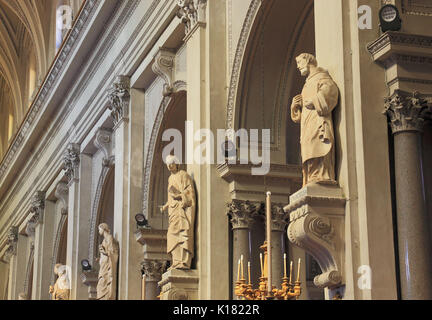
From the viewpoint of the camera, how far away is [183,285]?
1051 cm

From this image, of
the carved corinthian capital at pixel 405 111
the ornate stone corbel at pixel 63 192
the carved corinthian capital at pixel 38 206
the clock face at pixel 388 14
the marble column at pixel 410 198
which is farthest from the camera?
the carved corinthian capital at pixel 38 206

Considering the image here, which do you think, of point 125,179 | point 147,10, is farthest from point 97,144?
point 147,10

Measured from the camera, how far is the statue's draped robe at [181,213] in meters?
10.6

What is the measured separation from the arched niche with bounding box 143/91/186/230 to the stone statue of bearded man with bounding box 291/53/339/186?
250 inches

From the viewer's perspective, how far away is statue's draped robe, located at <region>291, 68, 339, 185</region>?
7.35 metres

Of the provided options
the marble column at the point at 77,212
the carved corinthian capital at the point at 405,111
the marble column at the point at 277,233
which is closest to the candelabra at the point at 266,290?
the carved corinthian capital at the point at 405,111

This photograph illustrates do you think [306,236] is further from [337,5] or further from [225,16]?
[225,16]

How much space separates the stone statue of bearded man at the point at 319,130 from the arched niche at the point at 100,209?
9943 mm

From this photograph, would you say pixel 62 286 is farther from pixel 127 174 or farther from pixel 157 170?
pixel 157 170

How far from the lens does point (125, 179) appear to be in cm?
1439

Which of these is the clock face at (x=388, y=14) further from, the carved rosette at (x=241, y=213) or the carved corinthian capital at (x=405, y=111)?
the carved rosette at (x=241, y=213)

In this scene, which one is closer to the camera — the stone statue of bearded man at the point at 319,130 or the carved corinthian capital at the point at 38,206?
the stone statue of bearded man at the point at 319,130

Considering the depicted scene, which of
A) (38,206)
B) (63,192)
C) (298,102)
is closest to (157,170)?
(298,102)

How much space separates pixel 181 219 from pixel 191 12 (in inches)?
111
